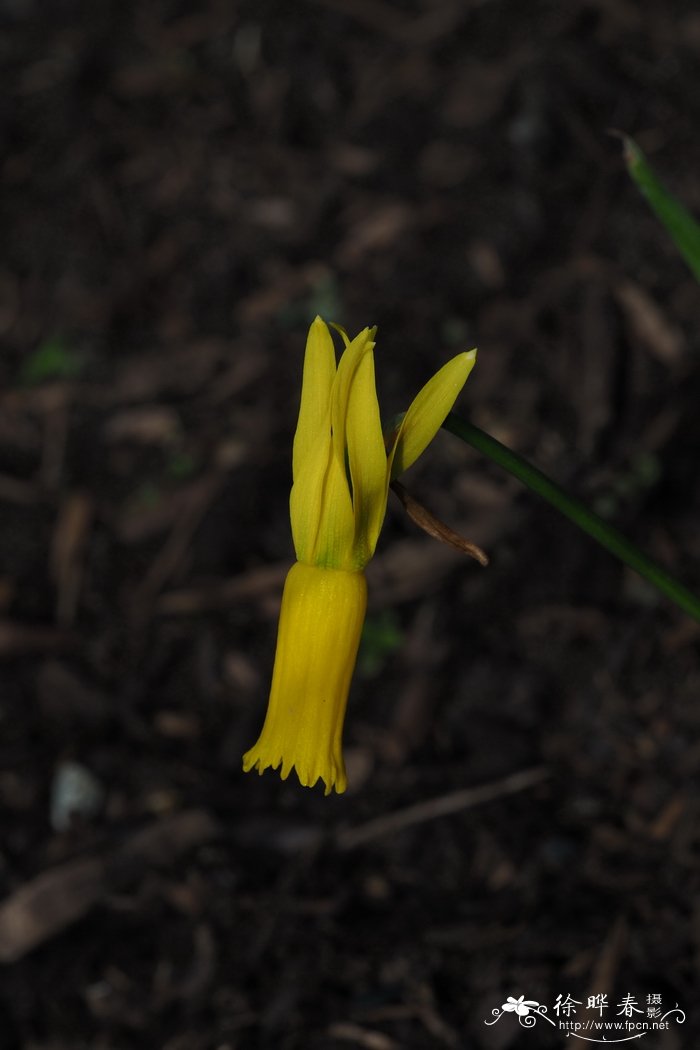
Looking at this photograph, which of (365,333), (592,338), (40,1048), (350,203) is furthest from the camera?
(350,203)

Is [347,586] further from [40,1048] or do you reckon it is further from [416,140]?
[416,140]

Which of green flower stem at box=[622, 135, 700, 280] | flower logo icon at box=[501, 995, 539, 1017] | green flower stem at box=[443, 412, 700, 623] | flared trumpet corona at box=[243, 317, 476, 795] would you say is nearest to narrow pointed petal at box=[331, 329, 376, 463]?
flared trumpet corona at box=[243, 317, 476, 795]

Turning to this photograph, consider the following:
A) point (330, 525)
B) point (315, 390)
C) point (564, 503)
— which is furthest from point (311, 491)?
point (564, 503)

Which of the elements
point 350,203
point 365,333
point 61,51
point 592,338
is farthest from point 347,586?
point 61,51

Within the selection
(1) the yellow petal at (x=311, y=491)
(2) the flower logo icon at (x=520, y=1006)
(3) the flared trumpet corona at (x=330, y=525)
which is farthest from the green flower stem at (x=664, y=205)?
(2) the flower logo icon at (x=520, y=1006)

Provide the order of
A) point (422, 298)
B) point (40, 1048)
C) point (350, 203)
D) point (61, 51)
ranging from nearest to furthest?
point (40, 1048), point (422, 298), point (350, 203), point (61, 51)

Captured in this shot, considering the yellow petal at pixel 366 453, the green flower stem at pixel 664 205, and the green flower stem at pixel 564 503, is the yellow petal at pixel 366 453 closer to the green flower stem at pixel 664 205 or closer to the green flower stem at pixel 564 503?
the green flower stem at pixel 564 503

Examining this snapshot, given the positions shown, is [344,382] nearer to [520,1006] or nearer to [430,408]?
[430,408]
